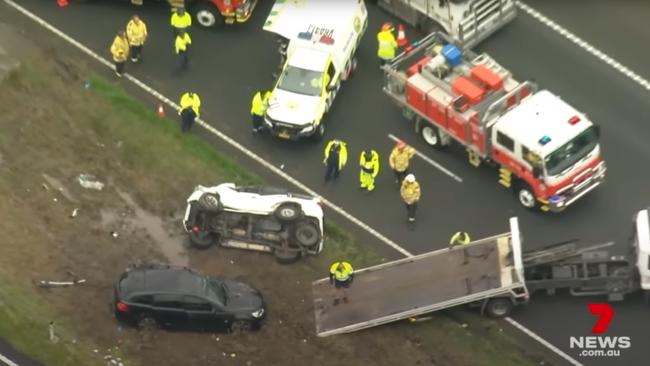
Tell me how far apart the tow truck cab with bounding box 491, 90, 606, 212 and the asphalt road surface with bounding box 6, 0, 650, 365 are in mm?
959

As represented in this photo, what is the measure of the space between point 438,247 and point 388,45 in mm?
6707

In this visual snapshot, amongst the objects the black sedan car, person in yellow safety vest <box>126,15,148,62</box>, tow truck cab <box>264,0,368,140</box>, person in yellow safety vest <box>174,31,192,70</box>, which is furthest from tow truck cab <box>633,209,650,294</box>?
person in yellow safety vest <box>126,15,148,62</box>

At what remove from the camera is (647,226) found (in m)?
40.3

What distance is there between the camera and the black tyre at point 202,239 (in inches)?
1677

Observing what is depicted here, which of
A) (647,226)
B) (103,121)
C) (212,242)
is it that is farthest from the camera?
(103,121)

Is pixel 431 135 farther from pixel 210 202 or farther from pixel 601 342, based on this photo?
pixel 601 342

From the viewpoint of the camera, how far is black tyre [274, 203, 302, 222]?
138 ft

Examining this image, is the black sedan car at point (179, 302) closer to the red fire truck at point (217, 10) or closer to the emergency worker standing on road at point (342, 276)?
the emergency worker standing on road at point (342, 276)

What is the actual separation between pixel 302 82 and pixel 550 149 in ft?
24.3

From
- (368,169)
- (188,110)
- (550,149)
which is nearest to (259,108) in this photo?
(188,110)

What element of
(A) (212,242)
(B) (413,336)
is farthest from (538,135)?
(A) (212,242)

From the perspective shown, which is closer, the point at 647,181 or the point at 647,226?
the point at 647,226

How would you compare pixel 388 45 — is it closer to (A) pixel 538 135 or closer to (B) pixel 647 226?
(A) pixel 538 135

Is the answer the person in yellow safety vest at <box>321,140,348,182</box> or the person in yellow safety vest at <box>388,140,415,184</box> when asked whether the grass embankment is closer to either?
the person in yellow safety vest at <box>321,140,348,182</box>
